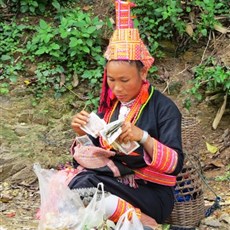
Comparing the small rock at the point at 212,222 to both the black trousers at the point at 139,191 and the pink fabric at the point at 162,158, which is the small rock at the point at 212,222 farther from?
the pink fabric at the point at 162,158

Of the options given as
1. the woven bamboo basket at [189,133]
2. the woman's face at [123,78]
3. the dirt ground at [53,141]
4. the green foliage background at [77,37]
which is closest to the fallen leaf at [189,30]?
the green foliage background at [77,37]

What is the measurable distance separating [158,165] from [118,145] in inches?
9.6

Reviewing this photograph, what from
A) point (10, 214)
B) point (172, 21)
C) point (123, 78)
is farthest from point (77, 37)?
point (123, 78)

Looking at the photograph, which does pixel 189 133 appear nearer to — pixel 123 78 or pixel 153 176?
pixel 153 176

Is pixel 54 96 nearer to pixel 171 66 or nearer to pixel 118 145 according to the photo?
pixel 171 66

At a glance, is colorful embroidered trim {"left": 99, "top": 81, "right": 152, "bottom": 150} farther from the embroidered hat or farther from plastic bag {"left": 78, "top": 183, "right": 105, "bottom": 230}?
plastic bag {"left": 78, "top": 183, "right": 105, "bottom": 230}

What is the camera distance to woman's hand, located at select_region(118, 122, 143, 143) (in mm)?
3104

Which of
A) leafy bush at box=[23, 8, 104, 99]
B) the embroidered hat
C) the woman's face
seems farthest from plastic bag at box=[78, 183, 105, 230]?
leafy bush at box=[23, 8, 104, 99]

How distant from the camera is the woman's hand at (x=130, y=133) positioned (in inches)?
122

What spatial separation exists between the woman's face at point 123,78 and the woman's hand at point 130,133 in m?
0.28

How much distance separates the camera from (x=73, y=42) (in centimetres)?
576

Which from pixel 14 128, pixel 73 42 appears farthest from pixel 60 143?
pixel 73 42

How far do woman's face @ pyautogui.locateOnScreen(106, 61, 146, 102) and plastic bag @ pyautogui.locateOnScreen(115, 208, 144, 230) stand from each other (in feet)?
2.22

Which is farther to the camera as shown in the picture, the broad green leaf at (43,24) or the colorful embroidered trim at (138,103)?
the broad green leaf at (43,24)
